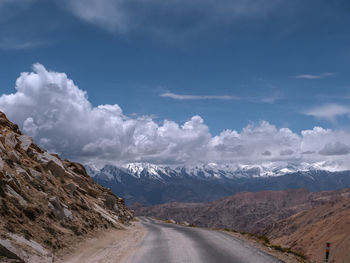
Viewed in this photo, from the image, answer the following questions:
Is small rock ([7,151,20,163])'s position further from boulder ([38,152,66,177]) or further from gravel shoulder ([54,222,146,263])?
gravel shoulder ([54,222,146,263])

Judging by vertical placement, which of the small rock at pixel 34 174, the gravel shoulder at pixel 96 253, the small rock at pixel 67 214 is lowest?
the gravel shoulder at pixel 96 253

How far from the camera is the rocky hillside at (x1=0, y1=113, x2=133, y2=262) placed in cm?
1538

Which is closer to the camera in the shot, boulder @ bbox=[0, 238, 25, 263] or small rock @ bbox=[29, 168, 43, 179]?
boulder @ bbox=[0, 238, 25, 263]

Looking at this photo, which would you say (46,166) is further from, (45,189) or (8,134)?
(45,189)

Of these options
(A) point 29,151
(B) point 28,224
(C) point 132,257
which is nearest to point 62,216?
(B) point 28,224

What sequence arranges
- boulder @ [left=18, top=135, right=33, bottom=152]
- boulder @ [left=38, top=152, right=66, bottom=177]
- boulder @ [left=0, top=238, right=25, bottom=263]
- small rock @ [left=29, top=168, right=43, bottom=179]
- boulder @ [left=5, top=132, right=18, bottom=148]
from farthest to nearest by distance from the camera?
boulder @ [left=38, top=152, right=66, bottom=177]
boulder @ [left=18, top=135, right=33, bottom=152]
boulder @ [left=5, top=132, right=18, bottom=148]
small rock @ [left=29, top=168, right=43, bottom=179]
boulder @ [left=0, top=238, right=25, bottom=263]

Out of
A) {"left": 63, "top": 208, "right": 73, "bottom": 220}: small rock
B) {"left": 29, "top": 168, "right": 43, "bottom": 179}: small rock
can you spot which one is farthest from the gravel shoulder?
{"left": 29, "top": 168, "right": 43, "bottom": 179}: small rock

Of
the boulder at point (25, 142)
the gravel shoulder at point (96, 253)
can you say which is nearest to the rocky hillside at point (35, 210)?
the boulder at point (25, 142)

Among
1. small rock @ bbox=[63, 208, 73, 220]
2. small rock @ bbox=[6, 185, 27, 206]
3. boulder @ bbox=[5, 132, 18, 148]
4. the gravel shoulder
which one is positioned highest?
boulder @ bbox=[5, 132, 18, 148]

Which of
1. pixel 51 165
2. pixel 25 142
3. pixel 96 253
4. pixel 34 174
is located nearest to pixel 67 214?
pixel 34 174

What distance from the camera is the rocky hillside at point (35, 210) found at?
1538cm

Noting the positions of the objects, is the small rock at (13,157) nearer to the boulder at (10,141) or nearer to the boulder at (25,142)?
the boulder at (10,141)

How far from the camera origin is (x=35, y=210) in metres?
19.4

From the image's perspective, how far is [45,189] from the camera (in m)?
23.8
